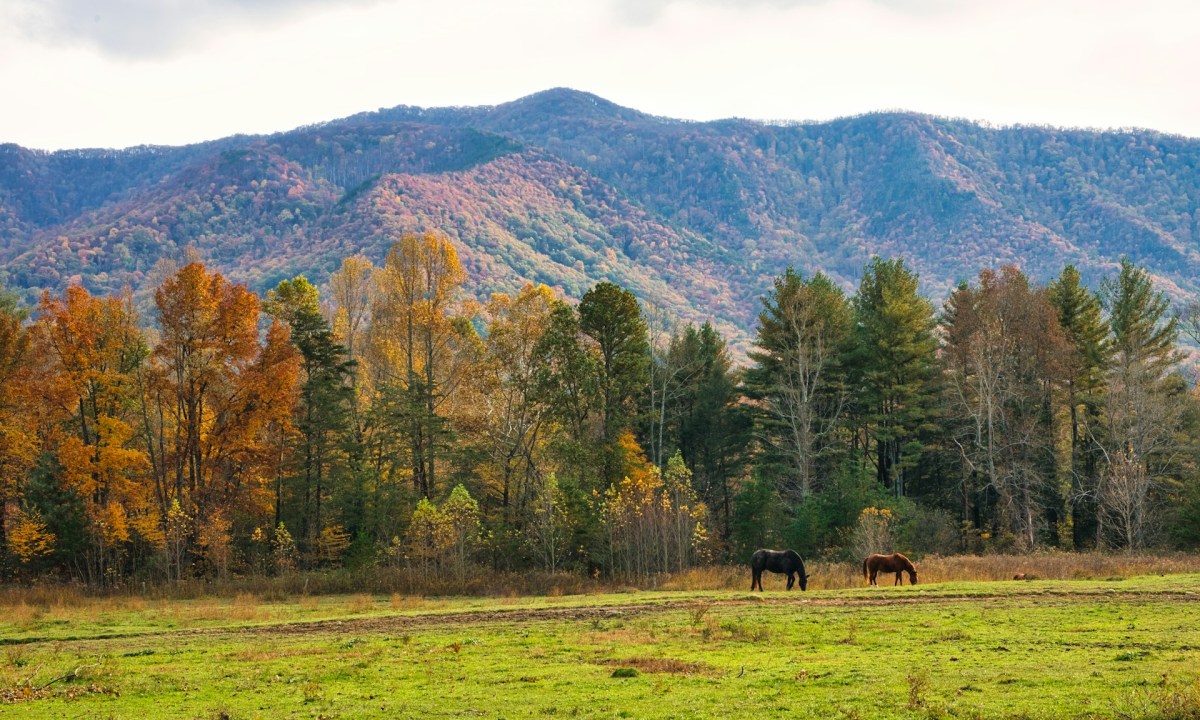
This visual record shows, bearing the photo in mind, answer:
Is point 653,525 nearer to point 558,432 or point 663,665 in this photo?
point 558,432

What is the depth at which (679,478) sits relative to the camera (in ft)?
152

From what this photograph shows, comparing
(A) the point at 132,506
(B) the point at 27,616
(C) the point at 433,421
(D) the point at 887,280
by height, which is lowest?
(B) the point at 27,616

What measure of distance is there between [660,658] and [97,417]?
3888 centimetres

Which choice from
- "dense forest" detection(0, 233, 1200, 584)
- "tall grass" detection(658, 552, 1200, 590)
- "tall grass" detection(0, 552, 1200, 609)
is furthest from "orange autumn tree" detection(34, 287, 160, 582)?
"tall grass" detection(658, 552, 1200, 590)

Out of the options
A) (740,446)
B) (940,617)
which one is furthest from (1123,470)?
(940,617)

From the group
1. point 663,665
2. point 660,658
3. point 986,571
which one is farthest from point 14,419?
point 986,571

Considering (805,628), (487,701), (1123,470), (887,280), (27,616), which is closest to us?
(487,701)

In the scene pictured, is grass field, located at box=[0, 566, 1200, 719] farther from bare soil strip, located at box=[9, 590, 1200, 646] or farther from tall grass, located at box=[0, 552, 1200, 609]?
tall grass, located at box=[0, 552, 1200, 609]

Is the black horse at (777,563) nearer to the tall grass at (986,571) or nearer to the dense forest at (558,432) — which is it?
the tall grass at (986,571)

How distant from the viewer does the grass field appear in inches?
579

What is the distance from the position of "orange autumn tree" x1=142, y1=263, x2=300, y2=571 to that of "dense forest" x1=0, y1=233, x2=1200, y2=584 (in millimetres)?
141

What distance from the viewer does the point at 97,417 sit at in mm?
47688

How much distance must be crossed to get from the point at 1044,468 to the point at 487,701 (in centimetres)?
4597

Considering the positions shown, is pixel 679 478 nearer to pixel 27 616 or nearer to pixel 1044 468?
pixel 1044 468
